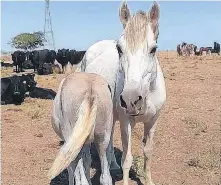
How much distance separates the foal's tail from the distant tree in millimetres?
75315

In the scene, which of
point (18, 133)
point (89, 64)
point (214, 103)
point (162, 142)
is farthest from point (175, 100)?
point (89, 64)

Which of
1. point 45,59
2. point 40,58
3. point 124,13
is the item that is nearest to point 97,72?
point 124,13

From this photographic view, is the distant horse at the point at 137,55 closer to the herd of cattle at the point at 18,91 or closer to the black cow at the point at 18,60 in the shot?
the herd of cattle at the point at 18,91

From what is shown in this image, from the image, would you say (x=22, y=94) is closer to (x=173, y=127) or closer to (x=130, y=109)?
(x=173, y=127)

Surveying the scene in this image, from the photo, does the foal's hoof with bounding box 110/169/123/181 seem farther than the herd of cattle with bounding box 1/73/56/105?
No

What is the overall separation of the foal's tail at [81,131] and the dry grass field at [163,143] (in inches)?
85.5

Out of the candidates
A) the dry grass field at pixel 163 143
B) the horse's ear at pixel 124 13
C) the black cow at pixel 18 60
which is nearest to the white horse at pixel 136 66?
the horse's ear at pixel 124 13

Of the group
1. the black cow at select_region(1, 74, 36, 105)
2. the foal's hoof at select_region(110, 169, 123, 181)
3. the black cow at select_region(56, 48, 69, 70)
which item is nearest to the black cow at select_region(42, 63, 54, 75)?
the black cow at select_region(56, 48, 69, 70)

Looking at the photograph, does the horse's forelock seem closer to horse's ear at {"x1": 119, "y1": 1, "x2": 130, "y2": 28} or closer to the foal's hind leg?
horse's ear at {"x1": 119, "y1": 1, "x2": 130, "y2": 28}

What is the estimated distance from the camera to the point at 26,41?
77.2 metres

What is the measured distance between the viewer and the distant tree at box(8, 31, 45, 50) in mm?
76875

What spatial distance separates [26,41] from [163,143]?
73.0 m

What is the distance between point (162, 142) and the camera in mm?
7355

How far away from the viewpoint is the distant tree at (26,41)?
76875 millimetres
